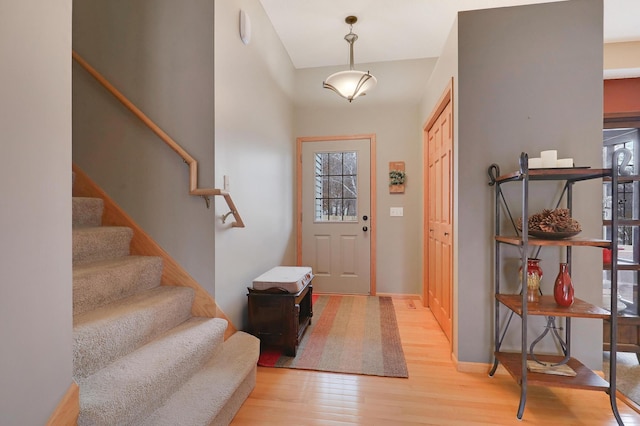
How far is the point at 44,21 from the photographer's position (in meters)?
0.95

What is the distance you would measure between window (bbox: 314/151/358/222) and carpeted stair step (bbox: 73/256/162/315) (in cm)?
239

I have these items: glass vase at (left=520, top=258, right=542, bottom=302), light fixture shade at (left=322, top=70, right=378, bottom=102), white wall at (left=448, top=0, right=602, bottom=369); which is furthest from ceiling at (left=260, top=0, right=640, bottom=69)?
glass vase at (left=520, top=258, right=542, bottom=302)

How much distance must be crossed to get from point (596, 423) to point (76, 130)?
3.76 m

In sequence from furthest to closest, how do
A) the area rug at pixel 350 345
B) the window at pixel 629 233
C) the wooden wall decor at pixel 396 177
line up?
the wooden wall decor at pixel 396 177 → the window at pixel 629 233 → the area rug at pixel 350 345

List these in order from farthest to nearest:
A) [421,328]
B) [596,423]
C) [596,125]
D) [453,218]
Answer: [421,328] < [453,218] < [596,125] < [596,423]

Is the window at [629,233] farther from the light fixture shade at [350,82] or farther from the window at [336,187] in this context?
the window at [336,187]

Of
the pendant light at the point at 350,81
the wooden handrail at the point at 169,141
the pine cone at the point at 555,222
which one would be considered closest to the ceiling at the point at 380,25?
the pendant light at the point at 350,81

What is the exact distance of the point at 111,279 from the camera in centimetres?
160

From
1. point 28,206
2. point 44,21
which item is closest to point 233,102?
point 44,21

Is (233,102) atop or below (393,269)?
atop

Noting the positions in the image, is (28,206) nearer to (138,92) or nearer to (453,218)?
(138,92)

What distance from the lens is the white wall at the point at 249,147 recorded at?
2025 millimetres

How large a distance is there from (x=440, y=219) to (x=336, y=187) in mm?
1560

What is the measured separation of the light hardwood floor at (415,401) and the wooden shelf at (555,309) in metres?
0.57
